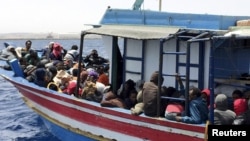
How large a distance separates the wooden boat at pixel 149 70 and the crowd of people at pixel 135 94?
0.15 metres

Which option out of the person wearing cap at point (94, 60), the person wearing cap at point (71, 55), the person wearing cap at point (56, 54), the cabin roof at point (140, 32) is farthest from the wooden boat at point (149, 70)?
the person wearing cap at point (56, 54)

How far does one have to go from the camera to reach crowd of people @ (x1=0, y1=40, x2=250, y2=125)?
7.33 m

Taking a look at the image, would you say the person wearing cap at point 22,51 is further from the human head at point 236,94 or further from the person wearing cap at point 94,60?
the human head at point 236,94

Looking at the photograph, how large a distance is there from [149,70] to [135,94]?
0.84 metres

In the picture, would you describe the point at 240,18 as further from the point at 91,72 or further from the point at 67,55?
the point at 67,55

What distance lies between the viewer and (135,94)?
9.19m

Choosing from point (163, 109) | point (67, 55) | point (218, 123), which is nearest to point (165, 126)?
point (163, 109)

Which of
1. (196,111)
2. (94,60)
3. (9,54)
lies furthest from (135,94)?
(9,54)

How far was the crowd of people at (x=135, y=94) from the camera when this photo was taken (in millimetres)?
7332

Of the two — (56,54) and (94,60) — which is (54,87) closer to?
(94,60)

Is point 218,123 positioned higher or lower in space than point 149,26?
lower

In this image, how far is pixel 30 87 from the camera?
39.8 ft

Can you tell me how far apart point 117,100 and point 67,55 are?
583 cm

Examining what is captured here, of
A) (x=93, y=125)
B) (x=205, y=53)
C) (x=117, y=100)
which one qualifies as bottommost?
(x=93, y=125)
